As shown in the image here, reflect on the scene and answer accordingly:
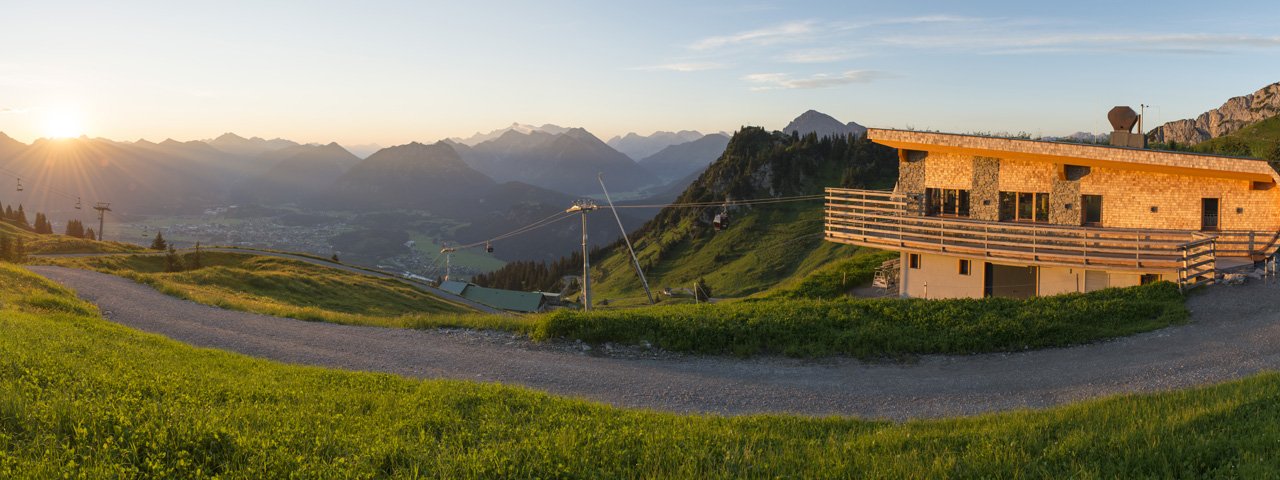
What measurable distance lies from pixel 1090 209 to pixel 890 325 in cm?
1533

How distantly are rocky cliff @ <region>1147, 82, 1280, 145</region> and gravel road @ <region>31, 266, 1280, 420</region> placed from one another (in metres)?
60.2

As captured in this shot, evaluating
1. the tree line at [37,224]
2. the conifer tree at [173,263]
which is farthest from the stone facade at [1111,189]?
the tree line at [37,224]

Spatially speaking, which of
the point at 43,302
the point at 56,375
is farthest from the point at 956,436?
the point at 43,302

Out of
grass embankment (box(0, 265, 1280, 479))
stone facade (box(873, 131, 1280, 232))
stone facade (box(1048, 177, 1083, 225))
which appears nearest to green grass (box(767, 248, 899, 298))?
stone facade (box(873, 131, 1280, 232))

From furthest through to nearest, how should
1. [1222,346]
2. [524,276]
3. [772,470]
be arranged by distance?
[524,276] → [1222,346] → [772,470]

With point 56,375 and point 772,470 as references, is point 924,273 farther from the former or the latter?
point 56,375

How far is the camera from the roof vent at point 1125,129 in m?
30.1

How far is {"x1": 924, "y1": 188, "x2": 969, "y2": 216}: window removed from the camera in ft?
109

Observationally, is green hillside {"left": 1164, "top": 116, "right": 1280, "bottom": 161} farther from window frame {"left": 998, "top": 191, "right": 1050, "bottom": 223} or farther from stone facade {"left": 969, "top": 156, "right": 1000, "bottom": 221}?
stone facade {"left": 969, "top": 156, "right": 1000, "bottom": 221}

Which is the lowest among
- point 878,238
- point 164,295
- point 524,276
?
point 524,276

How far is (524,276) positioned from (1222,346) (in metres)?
135

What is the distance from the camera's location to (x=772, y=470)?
287 inches

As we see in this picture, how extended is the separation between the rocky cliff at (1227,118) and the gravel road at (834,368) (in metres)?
60.2

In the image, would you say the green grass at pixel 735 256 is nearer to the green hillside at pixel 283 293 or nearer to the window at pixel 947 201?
the green hillside at pixel 283 293
